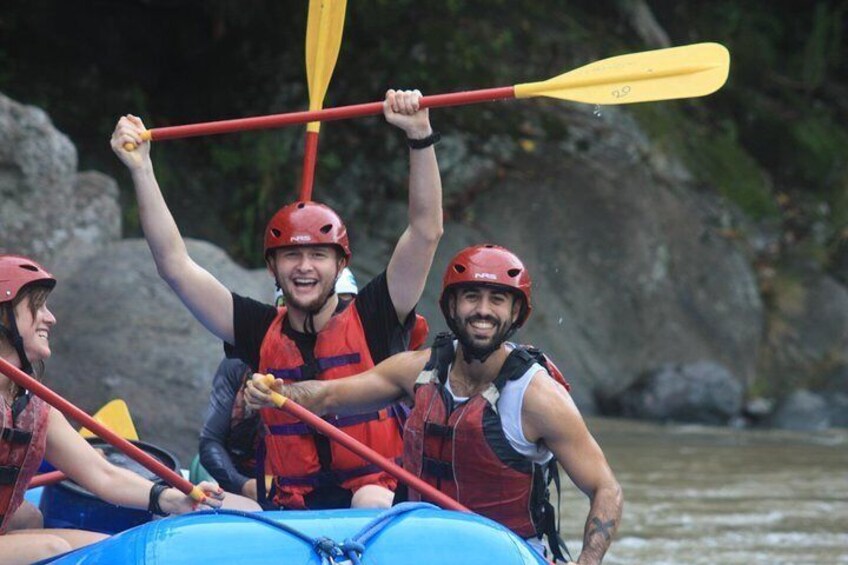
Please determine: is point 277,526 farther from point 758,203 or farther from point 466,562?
point 758,203

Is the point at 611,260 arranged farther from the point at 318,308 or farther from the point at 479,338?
the point at 479,338

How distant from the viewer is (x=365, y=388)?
4.48 meters

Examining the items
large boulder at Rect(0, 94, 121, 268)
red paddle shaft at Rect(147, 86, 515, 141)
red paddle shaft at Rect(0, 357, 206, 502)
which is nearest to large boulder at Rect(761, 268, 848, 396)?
large boulder at Rect(0, 94, 121, 268)

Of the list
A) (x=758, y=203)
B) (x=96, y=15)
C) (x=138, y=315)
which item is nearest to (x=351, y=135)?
(x=96, y=15)

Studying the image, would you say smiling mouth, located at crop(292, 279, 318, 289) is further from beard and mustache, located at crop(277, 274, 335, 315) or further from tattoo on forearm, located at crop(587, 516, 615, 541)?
tattoo on forearm, located at crop(587, 516, 615, 541)

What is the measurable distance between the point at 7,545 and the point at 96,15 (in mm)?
8549

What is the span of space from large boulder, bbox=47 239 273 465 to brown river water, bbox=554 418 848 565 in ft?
6.07

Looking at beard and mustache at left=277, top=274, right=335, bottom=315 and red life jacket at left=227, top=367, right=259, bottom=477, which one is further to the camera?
red life jacket at left=227, top=367, right=259, bottom=477

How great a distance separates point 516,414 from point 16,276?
A: 4.31 ft

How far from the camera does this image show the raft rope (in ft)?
11.8

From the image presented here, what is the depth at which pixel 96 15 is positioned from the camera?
12070mm

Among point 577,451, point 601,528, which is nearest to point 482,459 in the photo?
point 577,451

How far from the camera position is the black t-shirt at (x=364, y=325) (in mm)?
4625

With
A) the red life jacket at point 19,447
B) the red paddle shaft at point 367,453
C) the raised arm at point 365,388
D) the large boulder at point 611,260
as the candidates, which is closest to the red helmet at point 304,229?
the raised arm at point 365,388
